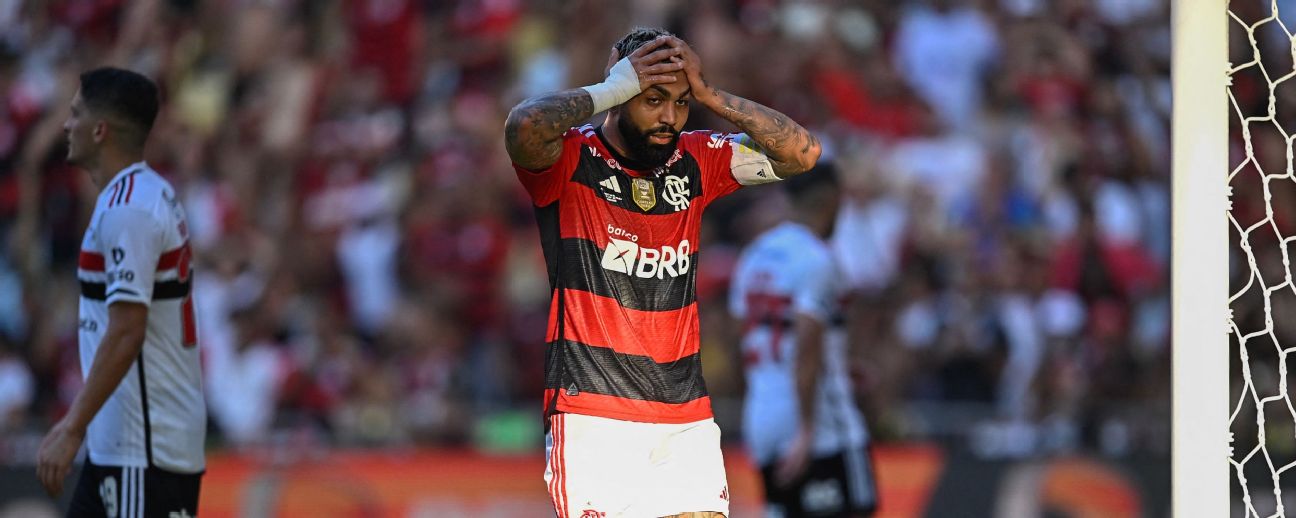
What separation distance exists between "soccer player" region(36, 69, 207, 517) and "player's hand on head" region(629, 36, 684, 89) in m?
1.93

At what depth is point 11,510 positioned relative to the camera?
29.4ft

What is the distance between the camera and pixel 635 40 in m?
5.00

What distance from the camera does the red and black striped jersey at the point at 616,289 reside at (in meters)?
4.80

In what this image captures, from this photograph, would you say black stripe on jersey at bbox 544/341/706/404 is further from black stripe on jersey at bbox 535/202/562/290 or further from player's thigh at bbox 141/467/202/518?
player's thigh at bbox 141/467/202/518

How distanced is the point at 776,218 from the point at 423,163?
4133 mm

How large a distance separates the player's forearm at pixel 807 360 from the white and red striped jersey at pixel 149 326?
3.01m

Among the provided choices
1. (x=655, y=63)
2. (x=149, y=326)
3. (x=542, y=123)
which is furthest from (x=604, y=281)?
(x=149, y=326)

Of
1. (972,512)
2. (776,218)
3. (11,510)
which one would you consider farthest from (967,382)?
(11,510)

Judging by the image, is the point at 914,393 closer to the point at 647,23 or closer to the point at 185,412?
the point at 647,23

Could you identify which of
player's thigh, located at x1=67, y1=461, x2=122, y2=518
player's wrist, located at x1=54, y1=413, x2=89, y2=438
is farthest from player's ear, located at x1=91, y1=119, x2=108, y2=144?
player's thigh, located at x1=67, y1=461, x2=122, y2=518

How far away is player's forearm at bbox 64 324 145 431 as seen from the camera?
514 centimetres

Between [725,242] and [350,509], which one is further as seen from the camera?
[725,242]

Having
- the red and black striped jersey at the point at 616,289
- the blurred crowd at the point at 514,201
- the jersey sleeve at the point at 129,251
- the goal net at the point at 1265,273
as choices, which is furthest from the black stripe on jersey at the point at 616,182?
the blurred crowd at the point at 514,201

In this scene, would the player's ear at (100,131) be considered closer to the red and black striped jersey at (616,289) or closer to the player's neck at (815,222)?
the red and black striped jersey at (616,289)
